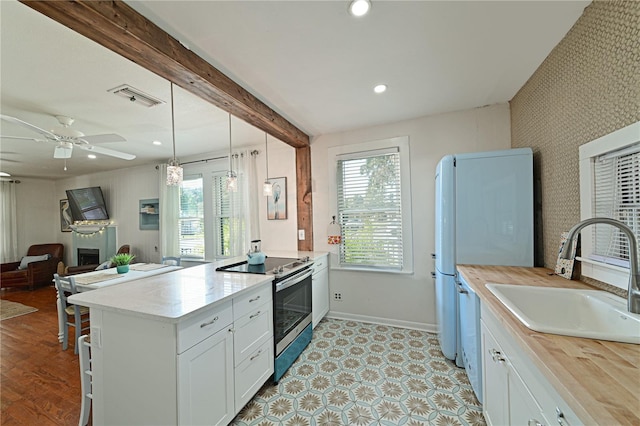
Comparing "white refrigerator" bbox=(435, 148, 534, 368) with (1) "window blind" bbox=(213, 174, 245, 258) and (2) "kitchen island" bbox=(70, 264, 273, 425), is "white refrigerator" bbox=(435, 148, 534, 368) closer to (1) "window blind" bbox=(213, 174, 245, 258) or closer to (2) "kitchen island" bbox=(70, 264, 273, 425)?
(2) "kitchen island" bbox=(70, 264, 273, 425)

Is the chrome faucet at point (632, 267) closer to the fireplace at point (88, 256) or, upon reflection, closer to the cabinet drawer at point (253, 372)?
the cabinet drawer at point (253, 372)

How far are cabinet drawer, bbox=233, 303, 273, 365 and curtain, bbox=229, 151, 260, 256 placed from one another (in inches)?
79.5

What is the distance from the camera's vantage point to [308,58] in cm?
170

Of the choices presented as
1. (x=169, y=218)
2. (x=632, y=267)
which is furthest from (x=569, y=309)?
(x=169, y=218)

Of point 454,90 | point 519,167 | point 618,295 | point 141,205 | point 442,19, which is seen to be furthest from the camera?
point 141,205

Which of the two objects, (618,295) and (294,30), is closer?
(618,295)

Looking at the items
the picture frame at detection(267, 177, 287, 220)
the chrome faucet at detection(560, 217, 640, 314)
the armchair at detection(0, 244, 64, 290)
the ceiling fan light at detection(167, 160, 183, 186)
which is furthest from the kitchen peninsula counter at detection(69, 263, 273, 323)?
the armchair at detection(0, 244, 64, 290)

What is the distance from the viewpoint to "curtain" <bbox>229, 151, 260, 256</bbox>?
3.77 m

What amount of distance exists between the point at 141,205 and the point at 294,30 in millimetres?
5167

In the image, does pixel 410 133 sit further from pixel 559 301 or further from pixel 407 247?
pixel 559 301

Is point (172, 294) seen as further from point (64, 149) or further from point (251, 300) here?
point (64, 149)

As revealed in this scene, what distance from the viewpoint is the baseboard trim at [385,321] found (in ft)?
9.07

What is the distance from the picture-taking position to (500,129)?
2.49 m

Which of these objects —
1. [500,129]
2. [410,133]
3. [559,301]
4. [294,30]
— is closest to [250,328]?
[559,301]
